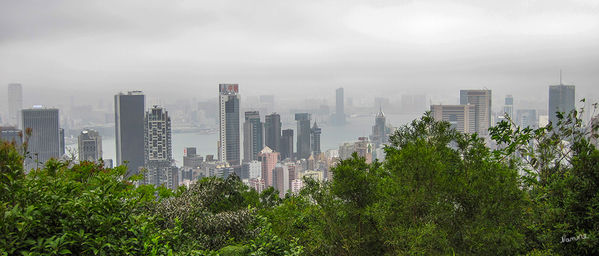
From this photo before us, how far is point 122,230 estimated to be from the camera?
2.71m

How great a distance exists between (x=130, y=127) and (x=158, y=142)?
6214 millimetres

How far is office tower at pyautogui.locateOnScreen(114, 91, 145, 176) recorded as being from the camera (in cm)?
6544

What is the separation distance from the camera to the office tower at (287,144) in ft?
220

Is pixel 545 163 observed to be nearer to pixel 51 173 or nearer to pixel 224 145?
pixel 51 173

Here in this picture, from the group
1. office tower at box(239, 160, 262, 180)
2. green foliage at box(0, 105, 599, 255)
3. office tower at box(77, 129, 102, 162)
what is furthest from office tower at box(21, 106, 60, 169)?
green foliage at box(0, 105, 599, 255)

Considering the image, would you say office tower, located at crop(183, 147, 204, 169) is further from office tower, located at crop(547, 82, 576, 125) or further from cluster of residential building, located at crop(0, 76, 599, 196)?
office tower, located at crop(547, 82, 576, 125)

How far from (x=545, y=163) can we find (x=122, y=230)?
3.34 metres

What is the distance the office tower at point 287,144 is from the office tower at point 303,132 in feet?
4.17

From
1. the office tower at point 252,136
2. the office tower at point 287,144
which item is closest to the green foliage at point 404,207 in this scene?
the office tower at point 287,144

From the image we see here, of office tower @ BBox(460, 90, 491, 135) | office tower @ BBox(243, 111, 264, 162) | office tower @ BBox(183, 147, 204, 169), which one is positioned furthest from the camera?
office tower @ BBox(243, 111, 264, 162)

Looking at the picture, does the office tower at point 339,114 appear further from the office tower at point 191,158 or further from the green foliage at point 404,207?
the green foliage at point 404,207

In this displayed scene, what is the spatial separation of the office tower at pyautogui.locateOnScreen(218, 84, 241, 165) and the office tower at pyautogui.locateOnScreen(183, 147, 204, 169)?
15.5 feet

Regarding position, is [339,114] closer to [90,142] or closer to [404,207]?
[90,142]

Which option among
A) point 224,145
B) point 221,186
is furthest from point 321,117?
point 221,186
